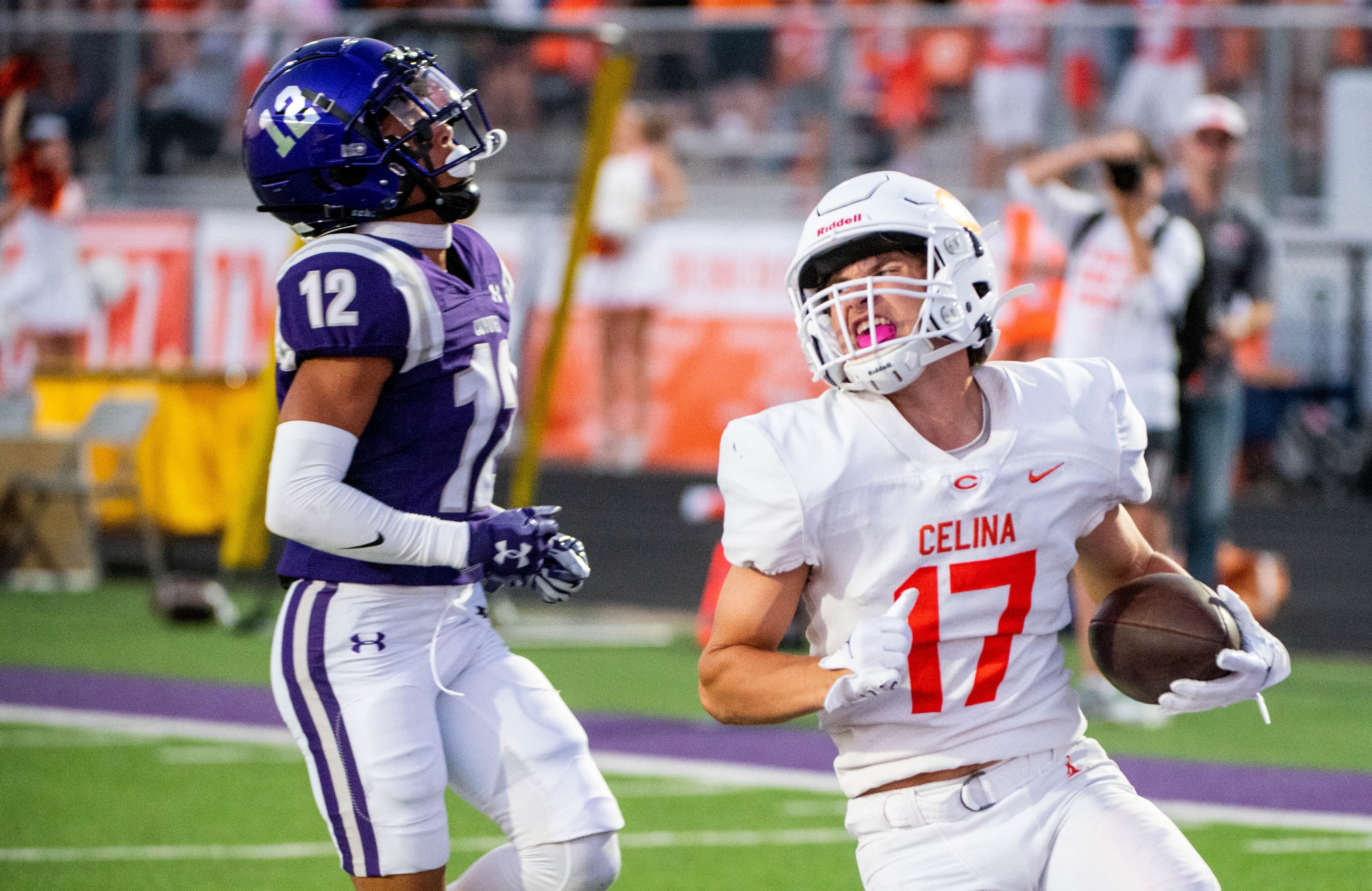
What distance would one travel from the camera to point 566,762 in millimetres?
3494

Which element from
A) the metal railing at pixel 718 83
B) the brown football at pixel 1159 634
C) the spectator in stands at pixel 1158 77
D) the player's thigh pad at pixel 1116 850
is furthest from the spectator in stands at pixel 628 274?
the player's thigh pad at pixel 1116 850

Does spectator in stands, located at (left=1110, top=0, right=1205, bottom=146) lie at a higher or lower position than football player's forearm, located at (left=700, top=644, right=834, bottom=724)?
lower

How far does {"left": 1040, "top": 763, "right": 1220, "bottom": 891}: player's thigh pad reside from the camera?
290cm

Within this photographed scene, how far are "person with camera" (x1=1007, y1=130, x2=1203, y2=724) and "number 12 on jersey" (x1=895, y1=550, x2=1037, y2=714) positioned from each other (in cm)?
423

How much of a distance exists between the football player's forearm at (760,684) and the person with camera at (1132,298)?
440 centimetres

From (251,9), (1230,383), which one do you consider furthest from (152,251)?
(1230,383)

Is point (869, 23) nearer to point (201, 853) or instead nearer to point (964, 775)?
point (201, 853)

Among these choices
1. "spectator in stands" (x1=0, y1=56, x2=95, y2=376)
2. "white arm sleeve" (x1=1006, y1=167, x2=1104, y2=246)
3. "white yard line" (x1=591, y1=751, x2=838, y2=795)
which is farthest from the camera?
"spectator in stands" (x1=0, y1=56, x2=95, y2=376)

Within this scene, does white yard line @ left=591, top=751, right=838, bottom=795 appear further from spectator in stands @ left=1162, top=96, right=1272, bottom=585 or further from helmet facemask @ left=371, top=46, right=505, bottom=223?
helmet facemask @ left=371, top=46, right=505, bottom=223

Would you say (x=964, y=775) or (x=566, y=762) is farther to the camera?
(x=566, y=762)

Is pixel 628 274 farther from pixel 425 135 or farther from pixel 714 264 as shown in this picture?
pixel 425 135

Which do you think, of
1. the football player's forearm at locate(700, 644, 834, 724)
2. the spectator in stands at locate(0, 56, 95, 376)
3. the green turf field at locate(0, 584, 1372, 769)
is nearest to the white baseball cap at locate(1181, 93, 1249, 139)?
the green turf field at locate(0, 584, 1372, 769)

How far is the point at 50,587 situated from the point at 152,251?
335cm

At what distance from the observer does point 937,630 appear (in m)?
3.04
